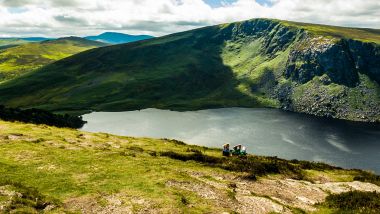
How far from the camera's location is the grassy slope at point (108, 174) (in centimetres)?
3222

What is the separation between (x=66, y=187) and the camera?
112ft

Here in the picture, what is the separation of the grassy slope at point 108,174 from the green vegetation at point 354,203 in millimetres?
9704

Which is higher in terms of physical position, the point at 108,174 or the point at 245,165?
the point at 108,174

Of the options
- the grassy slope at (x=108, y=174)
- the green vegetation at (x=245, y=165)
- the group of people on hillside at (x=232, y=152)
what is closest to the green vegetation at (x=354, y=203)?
the green vegetation at (x=245, y=165)

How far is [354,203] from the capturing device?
36.2 metres

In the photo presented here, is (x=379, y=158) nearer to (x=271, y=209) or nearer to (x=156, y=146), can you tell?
(x=156, y=146)

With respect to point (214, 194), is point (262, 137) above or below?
below

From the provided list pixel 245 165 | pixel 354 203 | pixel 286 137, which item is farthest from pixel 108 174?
pixel 286 137

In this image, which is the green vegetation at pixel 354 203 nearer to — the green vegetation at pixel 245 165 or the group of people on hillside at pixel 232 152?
the green vegetation at pixel 245 165

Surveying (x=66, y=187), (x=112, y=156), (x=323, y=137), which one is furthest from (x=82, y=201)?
(x=323, y=137)

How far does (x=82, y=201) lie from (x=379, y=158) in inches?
5293

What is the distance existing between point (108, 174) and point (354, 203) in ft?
84.9

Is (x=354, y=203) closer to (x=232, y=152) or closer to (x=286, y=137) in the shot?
(x=232, y=152)

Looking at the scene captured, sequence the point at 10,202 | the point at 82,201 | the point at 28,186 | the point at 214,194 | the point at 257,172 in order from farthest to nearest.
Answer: the point at 257,172
the point at 214,194
the point at 28,186
the point at 82,201
the point at 10,202
